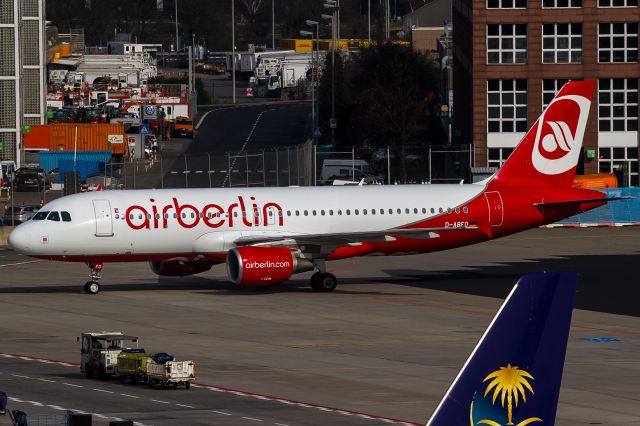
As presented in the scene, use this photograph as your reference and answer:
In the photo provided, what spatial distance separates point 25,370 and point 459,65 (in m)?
80.7

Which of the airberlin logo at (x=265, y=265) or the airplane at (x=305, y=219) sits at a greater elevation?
the airplane at (x=305, y=219)

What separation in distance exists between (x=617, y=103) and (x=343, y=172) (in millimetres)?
18588

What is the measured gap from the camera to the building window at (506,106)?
90.5 metres

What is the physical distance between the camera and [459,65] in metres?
111

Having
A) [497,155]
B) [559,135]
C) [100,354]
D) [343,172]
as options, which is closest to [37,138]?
[343,172]

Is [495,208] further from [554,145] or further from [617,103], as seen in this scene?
[617,103]

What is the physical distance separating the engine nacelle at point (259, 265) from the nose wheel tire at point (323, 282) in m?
2.81

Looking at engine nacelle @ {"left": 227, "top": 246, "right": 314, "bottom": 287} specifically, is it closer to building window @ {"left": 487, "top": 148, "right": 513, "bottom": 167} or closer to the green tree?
building window @ {"left": 487, "top": 148, "right": 513, "bottom": 167}

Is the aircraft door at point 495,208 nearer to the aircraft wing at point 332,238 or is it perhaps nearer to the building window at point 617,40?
the aircraft wing at point 332,238

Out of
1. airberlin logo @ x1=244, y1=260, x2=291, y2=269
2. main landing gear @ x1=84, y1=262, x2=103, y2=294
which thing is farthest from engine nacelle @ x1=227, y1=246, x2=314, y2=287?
main landing gear @ x1=84, y1=262, x2=103, y2=294

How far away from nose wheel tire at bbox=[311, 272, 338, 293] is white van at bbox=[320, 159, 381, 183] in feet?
123

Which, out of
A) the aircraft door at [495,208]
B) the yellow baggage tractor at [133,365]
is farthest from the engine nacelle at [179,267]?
the yellow baggage tractor at [133,365]

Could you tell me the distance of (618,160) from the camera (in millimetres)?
91625

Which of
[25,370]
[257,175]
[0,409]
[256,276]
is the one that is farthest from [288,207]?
[257,175]
